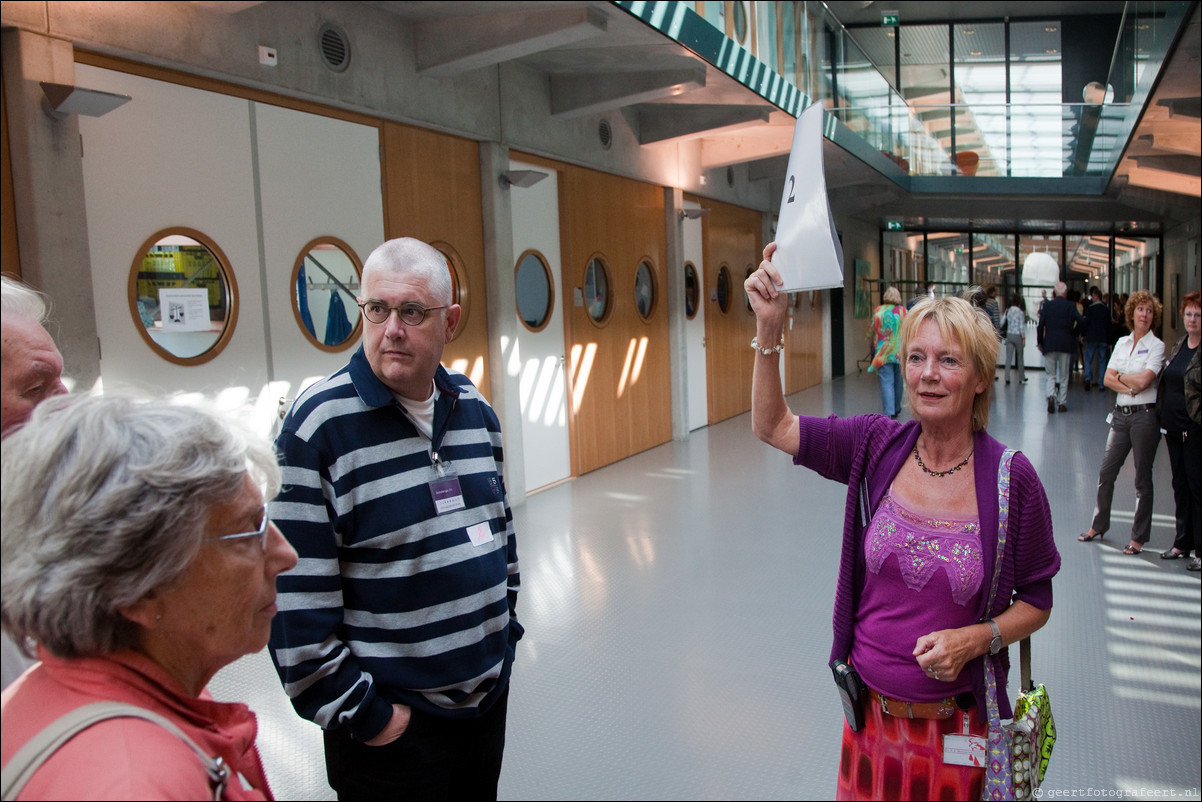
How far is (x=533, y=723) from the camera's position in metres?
3.62

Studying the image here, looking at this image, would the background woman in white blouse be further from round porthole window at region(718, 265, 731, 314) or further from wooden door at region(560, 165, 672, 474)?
round porthole window at region(718, 265, 731, 314)

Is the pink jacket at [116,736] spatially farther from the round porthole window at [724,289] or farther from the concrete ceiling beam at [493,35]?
the round porthole window at [724,289]

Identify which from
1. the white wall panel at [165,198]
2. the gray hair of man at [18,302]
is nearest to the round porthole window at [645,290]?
the white wall panel at [165,198]

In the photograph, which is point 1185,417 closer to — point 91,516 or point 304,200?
point 304,200

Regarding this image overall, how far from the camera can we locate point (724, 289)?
42.3 ft

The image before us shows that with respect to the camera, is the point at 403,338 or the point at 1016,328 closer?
the point at 403,338

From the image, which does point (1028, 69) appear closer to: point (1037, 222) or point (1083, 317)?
point (1037, 222)

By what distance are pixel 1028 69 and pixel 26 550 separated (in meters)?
23.5

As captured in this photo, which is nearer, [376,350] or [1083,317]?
[376,350]

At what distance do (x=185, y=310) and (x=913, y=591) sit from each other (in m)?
4.26

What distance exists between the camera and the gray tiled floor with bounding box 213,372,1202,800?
3207 mm

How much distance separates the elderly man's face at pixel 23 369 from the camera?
1.32 m

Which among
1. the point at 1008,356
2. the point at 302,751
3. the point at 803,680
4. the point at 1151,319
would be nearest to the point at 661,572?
the point at 803,680

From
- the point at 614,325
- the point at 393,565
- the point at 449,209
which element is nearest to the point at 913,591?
the point at 393,565
